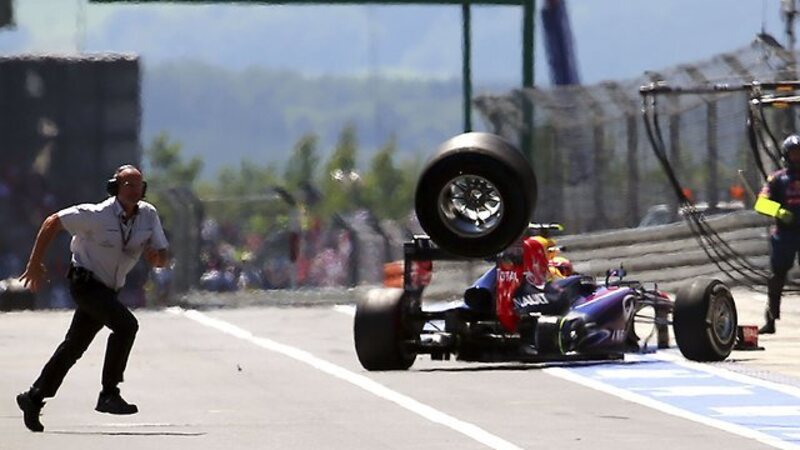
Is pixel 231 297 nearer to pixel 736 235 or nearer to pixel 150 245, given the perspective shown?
pixel 736 235

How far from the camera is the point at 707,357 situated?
21859mm

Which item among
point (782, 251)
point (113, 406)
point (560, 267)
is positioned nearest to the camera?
point (113, 406)

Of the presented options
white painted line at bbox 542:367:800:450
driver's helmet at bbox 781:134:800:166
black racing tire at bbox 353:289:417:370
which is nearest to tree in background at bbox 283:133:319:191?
driver's helmet at bbox 781:134:800:166

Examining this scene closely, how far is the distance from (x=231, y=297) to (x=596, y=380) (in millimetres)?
18187

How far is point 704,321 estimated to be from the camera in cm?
2164

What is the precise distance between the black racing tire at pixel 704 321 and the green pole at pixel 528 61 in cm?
1414

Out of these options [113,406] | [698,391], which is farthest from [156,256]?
[698,391]

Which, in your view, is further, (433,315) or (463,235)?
(433,315)

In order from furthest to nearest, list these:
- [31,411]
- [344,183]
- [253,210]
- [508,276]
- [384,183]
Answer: [384,183] → [344,183] → [253,210] → [508,276] → [31,411]

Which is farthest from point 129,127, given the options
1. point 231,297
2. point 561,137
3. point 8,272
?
point 561,137

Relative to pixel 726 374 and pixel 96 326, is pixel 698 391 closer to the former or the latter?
pixel 726 374

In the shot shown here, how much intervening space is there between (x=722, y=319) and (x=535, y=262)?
4.66ft

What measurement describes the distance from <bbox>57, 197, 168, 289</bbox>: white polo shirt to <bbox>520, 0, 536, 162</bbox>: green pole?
18595 mm

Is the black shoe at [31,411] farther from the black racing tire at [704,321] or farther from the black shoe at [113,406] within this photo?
the black racing tire at [704,321]
